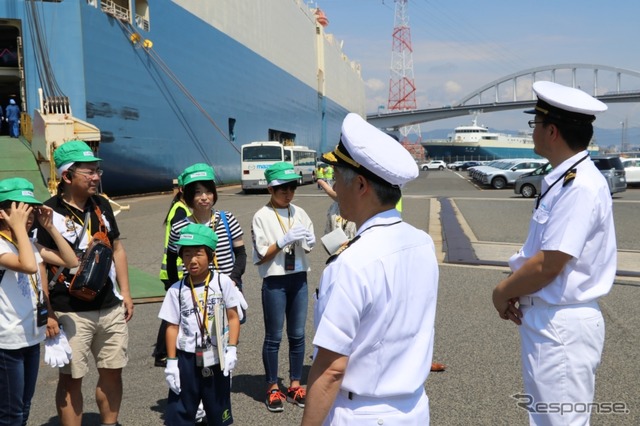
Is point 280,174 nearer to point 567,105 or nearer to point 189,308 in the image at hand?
point 189,308

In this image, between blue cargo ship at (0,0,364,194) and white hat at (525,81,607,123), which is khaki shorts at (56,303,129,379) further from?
blue cargo ship at (0,0,364,194)

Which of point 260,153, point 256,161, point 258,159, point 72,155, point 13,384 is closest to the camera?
point 13,384

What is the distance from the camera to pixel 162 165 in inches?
992

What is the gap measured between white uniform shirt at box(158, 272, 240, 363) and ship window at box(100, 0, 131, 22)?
822 inches

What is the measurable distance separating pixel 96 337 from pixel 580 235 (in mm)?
2795

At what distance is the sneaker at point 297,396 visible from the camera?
4.15m

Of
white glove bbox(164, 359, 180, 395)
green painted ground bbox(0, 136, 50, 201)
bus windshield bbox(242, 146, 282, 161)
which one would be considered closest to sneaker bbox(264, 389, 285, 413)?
white glove bbox(164, 359, 180, 395)

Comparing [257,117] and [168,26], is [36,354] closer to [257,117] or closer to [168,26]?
[168,26]

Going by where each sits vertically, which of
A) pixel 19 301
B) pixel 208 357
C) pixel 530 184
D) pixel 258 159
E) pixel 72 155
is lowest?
pixel 530 184

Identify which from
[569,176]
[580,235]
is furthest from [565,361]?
[569,176]

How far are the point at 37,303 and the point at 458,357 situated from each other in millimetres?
3369

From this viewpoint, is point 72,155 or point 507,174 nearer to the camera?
point 72,155

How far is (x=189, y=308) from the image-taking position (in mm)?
3305

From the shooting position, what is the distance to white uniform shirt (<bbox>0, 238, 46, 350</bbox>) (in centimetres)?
302
